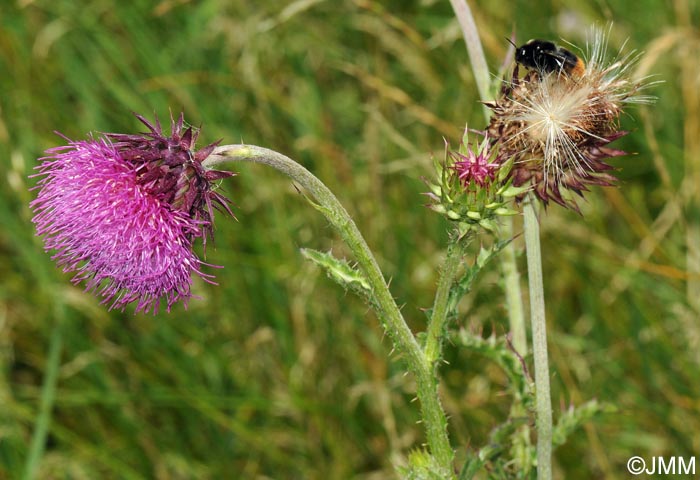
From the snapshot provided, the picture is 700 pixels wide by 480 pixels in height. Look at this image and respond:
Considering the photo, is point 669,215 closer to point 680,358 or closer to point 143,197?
point 680,358

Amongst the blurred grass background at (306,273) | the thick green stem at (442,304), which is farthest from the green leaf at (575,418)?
the blurred grass background at (306,273)

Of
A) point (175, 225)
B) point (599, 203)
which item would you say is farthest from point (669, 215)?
point (175, 225)

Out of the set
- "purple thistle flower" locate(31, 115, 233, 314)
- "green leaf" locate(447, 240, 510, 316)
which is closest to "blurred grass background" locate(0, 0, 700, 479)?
"green leaf" locate(447, 240, 510, 316)

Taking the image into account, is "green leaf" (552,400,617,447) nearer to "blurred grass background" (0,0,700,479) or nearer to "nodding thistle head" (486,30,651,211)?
"nodding thistle head" (486,30,651,211)

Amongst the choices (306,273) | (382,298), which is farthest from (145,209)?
(306,273)

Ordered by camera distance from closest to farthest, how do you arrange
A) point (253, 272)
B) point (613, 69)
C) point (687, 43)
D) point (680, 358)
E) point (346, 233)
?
point (346, 233)
point (613, 69)
point (680, 358)
point (687, 43)
point (253, 272)

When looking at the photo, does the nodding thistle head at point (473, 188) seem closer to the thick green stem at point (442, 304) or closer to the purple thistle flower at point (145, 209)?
the thick green stem at point (442, 304)

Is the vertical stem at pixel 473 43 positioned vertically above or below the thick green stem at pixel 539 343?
above
